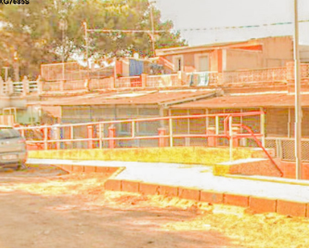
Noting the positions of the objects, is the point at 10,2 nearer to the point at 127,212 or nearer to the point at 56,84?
the point at 56,84

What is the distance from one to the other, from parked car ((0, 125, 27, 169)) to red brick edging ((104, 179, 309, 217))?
5653 mm

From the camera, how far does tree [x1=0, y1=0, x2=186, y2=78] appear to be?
5041 cm

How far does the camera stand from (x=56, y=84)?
41250 millimetres

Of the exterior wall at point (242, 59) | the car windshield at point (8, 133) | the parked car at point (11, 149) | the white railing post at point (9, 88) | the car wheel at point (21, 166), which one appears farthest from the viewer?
the white railing post at point (9, 88)

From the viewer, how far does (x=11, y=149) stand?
1546 cm

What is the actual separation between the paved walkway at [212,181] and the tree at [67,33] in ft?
135

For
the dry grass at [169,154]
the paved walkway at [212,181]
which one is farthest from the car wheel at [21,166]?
the paved walkway at [212,181]

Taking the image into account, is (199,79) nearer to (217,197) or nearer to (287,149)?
(287,149)

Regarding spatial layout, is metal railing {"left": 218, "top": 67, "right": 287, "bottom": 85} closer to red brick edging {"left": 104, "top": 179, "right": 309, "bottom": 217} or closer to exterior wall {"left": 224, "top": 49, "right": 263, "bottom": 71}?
exterior wall {"left": 224, "top": 49, "right": 263, "bottom": 71}

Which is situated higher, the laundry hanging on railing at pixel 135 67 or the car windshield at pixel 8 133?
the laundry hanging on railing at pixel 135 67

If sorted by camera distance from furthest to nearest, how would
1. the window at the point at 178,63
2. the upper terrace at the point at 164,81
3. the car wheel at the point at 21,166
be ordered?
the window at the point at 178,63
the upper terrace at the point at 164,81
the car wheel at the point at 21,166

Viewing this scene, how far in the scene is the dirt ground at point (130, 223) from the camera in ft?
22.0

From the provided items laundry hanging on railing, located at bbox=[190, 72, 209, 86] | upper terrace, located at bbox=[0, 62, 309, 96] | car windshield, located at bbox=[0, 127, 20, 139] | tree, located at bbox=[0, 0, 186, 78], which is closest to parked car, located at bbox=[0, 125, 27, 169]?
car windshield, located at bbox=[0, 127, 20, 139]

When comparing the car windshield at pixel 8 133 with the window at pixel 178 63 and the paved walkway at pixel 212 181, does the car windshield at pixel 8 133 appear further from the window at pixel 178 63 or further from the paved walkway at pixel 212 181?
the window at pixel 178 63
